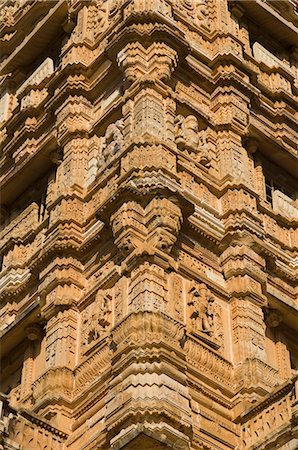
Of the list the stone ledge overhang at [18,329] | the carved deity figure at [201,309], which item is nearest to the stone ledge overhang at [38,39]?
the stone ledge overhang at [18,329]

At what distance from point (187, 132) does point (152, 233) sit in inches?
169

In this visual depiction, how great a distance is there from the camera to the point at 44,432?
706 inches

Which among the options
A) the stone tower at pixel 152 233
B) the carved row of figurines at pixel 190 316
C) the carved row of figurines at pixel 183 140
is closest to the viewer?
the stone tower at pixel 152 233

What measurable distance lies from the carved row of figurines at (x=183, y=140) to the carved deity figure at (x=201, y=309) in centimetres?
383

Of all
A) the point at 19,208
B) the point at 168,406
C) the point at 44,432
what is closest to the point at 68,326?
the point at 44,432

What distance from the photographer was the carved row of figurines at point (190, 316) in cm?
1911

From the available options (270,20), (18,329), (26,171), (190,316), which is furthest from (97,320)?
(270,20)

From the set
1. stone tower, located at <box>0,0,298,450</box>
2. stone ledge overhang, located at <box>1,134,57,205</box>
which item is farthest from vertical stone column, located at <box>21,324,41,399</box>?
stone ledge overhang, located at <box>1,134,57,205</box>

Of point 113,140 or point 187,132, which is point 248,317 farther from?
point 113,140

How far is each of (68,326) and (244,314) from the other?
126 inches

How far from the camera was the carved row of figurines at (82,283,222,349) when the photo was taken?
19109mm

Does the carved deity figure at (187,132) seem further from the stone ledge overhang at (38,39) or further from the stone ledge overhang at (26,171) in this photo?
the stone ledge overhang at (38,39)

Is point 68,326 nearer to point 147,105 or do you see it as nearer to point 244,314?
point 244,314

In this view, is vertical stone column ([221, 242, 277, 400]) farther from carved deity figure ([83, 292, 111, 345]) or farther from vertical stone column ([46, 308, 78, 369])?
vertical stone column ([46, 308, 78, 369])
